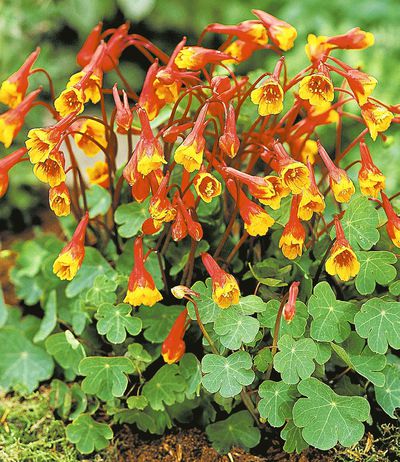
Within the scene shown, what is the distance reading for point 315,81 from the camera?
142cm

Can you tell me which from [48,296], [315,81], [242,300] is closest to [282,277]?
[242,300]

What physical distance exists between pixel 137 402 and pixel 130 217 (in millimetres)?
A: 415

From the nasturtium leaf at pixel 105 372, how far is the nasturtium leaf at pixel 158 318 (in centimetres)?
10

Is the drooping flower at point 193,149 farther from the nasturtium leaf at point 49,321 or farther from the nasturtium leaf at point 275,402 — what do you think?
the nasturtium leaf at point 49,321

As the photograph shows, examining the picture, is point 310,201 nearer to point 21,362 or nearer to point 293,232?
point 293,232

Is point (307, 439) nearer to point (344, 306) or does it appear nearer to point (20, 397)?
point (344, 306)

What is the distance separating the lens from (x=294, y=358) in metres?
1.46

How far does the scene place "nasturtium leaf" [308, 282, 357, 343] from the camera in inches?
58.6

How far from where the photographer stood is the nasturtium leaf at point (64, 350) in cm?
176

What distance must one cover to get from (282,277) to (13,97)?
70 centimetres

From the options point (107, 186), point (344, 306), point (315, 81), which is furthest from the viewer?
point (107, 186)

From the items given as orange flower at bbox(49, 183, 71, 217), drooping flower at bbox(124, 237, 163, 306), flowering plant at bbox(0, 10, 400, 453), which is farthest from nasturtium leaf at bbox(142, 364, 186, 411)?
orange flower at bbox(49, 183, 71, 217)

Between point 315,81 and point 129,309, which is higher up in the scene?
point 315,81

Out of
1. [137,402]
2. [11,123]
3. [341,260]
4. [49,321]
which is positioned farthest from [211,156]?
[49,321]
